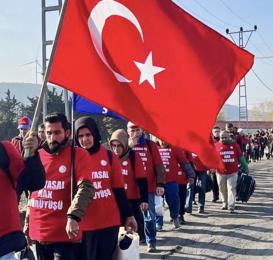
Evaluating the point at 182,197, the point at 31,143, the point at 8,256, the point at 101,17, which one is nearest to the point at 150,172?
the point at 182,197

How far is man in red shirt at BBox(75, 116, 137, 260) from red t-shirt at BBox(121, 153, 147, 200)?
1465 mm

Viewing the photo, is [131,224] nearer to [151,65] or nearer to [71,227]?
[71,227]

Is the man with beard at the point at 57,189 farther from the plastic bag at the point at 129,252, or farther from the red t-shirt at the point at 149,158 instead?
the red t-shirt at the point at 149,158

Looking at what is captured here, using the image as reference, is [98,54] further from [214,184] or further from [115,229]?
[214,184]

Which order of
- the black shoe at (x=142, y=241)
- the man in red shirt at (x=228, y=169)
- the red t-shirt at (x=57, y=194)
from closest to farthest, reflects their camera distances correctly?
the red t-shirt at (x=57, y=194) < the black shoe at (x=142, y=241) < the man in red shirt at (x=228, y=169)

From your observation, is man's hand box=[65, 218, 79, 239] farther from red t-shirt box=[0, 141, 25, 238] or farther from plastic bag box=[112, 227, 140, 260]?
plastic bag box=[112, 227, 140, 260]

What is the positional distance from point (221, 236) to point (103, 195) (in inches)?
154

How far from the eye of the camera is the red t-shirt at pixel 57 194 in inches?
161

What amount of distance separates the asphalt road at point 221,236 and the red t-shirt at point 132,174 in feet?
3.19

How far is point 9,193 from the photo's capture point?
10.6 feet

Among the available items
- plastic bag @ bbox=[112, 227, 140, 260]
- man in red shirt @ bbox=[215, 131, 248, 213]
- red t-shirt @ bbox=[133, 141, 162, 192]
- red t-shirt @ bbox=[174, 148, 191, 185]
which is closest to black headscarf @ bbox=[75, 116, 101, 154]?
plastic bag @ bbox=[112, 227, 140, 260]

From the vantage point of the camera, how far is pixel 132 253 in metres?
4.62

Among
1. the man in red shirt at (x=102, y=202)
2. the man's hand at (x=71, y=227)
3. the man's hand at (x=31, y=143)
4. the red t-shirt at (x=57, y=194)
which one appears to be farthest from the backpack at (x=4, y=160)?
the man in red shirt at (x=102, y=202)

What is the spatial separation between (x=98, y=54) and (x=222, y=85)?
49.3 inches
